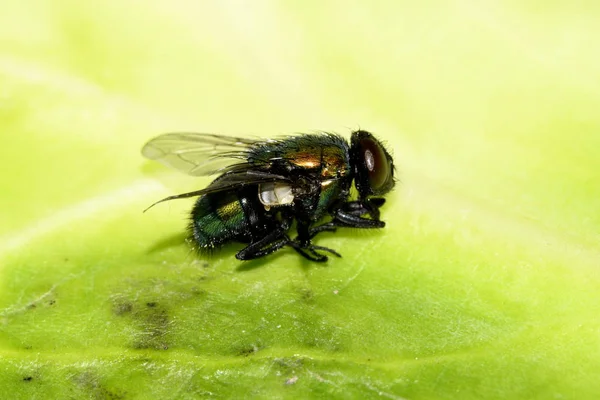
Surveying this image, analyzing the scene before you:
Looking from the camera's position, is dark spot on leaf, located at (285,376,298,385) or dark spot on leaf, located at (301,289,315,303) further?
dark spot on leaf, located at (301,289,315,303)

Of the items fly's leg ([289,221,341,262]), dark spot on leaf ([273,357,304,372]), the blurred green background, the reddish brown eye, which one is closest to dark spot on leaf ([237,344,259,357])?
the blurred green background

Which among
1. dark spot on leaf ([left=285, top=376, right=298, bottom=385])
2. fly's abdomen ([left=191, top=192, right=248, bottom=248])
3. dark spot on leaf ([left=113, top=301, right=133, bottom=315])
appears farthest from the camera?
fly's abdomen ([left=191, top=192, right=248, bottom=248])

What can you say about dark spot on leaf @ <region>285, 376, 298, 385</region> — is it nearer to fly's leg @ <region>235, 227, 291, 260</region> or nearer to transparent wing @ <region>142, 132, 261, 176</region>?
fly's leg @ <region>235, 227, 291, 260</region>

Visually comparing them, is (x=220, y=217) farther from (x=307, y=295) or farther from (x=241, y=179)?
(x=307, y=295)

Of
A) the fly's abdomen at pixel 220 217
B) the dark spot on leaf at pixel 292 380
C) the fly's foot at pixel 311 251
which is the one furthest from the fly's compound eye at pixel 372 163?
the dark spot on leaf at pixel 292 380

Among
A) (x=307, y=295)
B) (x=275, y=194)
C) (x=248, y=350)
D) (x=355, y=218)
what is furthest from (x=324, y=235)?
(x=248, y=350)

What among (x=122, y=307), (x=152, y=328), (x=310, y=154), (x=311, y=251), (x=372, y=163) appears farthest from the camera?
(x=310, y=154)

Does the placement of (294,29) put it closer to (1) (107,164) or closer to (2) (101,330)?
(1) (107,164)
